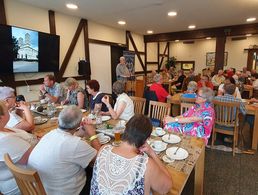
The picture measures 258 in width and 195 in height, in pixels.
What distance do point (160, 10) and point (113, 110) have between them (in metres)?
3.04

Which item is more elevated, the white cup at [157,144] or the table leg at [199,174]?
the white cup at [157,144]

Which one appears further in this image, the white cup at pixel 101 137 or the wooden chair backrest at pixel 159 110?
the wooden chair backrest at pixel 159 110

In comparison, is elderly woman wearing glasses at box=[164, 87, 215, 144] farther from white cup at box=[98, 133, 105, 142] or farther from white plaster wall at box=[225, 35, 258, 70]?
white plaster wall at box=[225, 35, 258, 70]

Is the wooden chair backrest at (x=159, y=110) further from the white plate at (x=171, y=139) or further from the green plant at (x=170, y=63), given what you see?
the green plant at (x=170, y=63)

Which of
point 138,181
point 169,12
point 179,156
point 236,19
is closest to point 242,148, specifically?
point 179,156

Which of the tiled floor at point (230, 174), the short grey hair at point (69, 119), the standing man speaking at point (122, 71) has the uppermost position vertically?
the standing man speaking at point (122, 71)

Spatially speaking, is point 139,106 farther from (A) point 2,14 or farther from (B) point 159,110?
(A) point 2,14

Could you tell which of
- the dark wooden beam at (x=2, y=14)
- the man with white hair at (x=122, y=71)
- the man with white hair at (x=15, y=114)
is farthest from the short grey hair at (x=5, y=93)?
the man with white hair at (x=122, y=71)

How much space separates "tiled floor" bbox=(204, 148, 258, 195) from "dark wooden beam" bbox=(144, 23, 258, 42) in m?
4.67

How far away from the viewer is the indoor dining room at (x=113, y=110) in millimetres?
1083

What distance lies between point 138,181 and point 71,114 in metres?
0.66

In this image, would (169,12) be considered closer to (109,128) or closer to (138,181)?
(109,128)

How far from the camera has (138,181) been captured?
94 cm

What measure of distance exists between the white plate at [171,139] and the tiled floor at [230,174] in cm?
83
